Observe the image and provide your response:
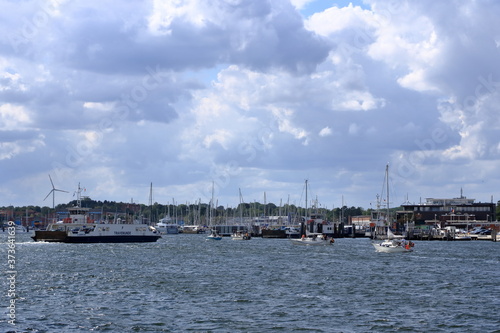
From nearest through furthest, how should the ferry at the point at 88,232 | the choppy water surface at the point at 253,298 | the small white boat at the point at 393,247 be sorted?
the choppy water surface at the point at 253,298, the small white boat at the point at 393,247, the ferry at the point at 88,232

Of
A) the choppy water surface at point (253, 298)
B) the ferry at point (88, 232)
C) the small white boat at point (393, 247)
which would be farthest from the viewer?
the ferry at point (88, 232)

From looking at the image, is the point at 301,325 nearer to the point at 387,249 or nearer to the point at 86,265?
the point at 86,265

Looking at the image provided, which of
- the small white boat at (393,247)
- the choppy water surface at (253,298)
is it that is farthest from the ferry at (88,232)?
the choppy water surface at (253,298)

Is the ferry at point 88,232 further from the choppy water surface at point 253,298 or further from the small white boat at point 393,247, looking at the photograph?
the choppy water surface at point 253,298

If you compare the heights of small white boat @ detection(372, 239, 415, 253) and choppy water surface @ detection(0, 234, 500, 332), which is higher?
small white boat @ detection(372, 239, 415, 253)

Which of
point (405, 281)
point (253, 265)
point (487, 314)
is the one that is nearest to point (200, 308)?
point (487, 314)

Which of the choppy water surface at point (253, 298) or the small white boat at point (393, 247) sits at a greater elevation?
the small white boat at point (393, 247)

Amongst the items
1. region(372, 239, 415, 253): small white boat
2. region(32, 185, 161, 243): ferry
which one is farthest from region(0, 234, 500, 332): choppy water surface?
region(32, 185, 161, 243): ferry

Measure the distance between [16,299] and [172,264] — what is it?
4276cm

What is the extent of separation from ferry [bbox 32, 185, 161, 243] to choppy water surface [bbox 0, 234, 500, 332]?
237 ft

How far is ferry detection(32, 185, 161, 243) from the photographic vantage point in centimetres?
16275

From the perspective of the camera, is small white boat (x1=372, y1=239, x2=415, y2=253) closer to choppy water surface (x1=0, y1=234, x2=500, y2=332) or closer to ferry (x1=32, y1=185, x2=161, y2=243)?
choppy water surface (x1=0, y1=234, x2=500, y2=332)

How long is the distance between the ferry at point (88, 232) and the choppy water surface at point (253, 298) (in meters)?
72.2

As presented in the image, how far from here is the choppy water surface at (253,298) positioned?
43.4m
